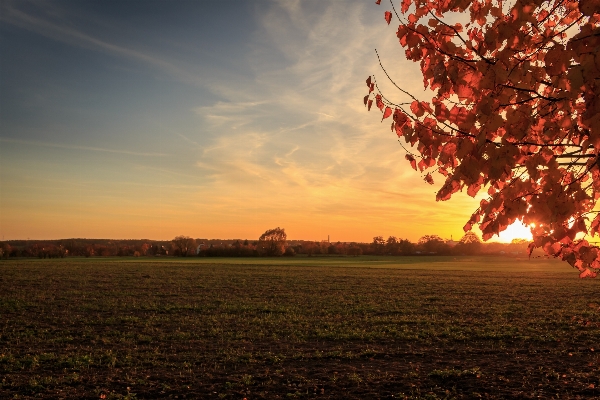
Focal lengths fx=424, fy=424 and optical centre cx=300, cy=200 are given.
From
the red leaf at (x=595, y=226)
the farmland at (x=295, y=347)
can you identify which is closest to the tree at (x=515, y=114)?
the red leaf at (x=595, y=226)

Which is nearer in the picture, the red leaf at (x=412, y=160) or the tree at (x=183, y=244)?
the red leaf at (x=412, y=160)

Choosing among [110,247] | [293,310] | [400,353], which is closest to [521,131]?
[400,353]

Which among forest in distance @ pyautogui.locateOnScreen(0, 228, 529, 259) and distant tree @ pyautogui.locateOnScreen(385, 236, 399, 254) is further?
distant tree @ pyautogui.locateOnScreen(385, 236, 399, 254)

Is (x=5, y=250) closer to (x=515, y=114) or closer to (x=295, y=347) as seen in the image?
(x=295, y=347)

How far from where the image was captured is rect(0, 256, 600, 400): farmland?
10.4 meters

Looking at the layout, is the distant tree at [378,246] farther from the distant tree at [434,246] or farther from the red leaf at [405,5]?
the red leaf at [405,5]

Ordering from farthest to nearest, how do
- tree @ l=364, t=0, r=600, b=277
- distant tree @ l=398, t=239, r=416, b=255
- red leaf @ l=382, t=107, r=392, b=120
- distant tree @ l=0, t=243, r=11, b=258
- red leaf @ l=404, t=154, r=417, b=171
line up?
distant tree @ l=398, t=239, r=416, b=255 < distant tree @ l=0, t=243, r=11, b=258 < red leaf @ l=404, t=154, r=417, b=171 < red leaf @ l=382, t=107, r=392, b=120 < tree @ l=364, t=0, r=600, b=277

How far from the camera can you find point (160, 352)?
46.8 ft

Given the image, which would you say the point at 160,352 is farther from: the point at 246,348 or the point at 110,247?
the point at 110,247

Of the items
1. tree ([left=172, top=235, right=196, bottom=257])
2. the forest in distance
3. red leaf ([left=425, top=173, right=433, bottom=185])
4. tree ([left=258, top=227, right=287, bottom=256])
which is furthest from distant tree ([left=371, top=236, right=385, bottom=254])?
red leaf ([left=425, top=173, right=433, bottom=185])

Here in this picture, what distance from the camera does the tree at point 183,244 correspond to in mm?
117438

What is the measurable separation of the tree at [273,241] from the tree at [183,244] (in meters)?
19.5

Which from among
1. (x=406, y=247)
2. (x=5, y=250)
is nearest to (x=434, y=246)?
(x=406, y=247)

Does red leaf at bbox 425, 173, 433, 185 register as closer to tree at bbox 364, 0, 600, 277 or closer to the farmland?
tree at bbox 364, 0, 600, 277
